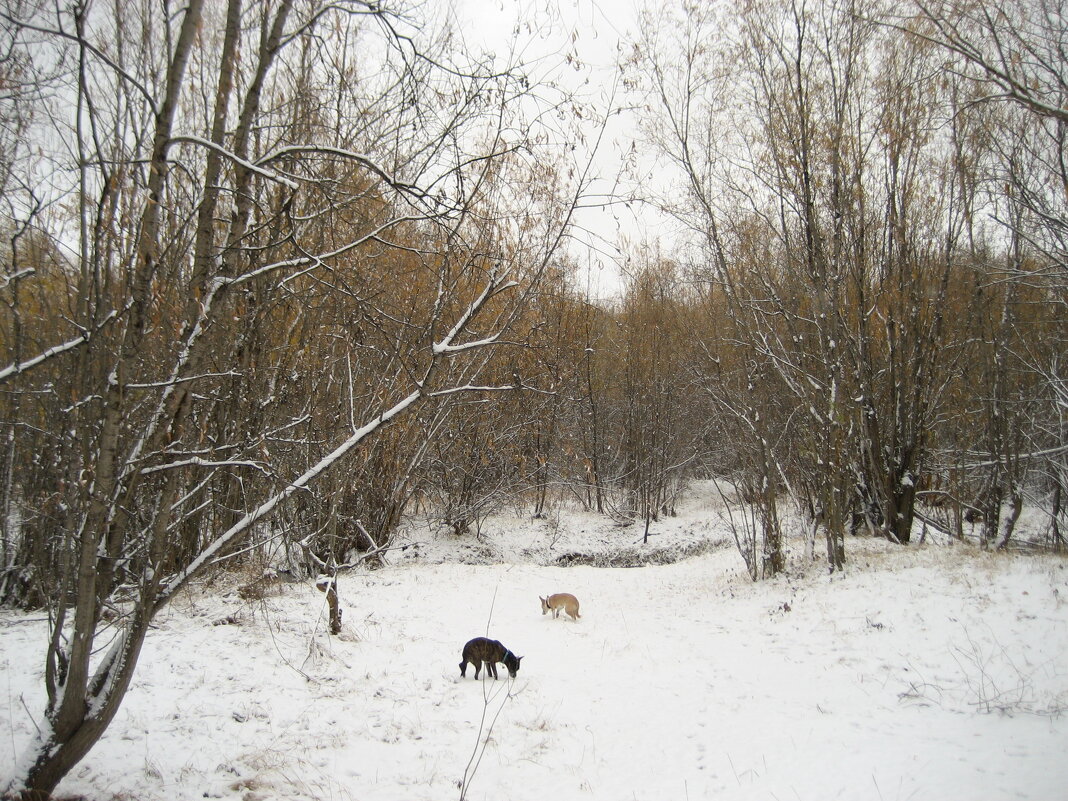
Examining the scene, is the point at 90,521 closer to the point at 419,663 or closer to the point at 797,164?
the point at 419,663

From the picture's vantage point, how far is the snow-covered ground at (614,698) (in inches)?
148

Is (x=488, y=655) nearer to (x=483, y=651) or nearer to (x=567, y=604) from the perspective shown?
(x=483, y=651)

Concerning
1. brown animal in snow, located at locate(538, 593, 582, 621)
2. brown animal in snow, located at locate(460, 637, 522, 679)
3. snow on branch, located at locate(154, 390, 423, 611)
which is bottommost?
brown animal in snow, located at locate(538, 593, 582, 621)

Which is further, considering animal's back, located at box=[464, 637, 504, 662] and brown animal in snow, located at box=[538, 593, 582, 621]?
brown animal in snow, located at box=[538, 593, 582, 621]

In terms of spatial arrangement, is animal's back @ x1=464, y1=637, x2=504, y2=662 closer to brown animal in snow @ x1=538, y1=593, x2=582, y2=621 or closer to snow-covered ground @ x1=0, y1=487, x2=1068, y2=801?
snow-covered ground @ x1=0, y1=487, x2=1068, y2=801

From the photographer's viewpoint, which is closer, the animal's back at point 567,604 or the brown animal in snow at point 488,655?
the brown animal in snow at point 488,655

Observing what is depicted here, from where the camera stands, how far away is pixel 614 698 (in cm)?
547

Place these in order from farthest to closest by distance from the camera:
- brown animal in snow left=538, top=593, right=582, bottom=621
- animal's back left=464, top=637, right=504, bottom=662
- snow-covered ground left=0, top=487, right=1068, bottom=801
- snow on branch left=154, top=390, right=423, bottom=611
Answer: brown animal in snow left=538, top=593, right=582, bottom=621 → animal's back left=464, top=637, right=504, bottom=662 → snow-covered ground left=0, top=487, right=1068, bottom=801 → snow on branch left=154, top=390, right=423, bottom=611

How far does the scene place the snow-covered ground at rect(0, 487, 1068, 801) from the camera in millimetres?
3762

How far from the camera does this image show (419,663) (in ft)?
19.9

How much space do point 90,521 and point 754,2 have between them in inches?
483

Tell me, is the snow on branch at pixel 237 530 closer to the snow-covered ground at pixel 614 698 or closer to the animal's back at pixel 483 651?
the snow-covered ground at pixel 614 698

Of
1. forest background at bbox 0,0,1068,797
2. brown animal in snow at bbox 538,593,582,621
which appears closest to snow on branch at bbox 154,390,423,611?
forest background at bbox 0,0,1068,797

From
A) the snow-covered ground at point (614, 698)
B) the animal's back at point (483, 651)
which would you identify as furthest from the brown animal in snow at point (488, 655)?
the snow-covered ground at point (614, 698)
